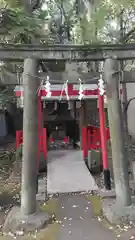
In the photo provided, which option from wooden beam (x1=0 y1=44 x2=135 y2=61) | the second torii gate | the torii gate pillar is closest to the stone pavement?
the second torii gate

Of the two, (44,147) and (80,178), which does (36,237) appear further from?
(44,147)

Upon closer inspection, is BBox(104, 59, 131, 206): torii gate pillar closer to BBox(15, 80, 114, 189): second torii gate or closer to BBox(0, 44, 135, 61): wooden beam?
BBox(0, 44, 135, 61): wooden beam

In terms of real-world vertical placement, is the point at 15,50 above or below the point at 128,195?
A: above

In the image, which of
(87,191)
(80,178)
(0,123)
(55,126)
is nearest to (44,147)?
(80,178)

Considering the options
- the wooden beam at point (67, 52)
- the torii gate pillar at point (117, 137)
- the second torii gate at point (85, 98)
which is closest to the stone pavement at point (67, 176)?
the second torii gate at point (85, 98)

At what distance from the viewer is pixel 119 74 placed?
509 cm

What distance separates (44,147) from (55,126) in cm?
596

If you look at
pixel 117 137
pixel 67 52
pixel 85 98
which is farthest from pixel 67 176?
Answer: pixel 67 52

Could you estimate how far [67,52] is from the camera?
4777mm

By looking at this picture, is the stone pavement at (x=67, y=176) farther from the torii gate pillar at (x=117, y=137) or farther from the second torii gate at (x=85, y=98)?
the torii gate pillar at (x=117, y=137)

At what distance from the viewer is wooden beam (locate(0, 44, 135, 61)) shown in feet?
15.3

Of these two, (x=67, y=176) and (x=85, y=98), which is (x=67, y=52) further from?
(x=67, y=176)

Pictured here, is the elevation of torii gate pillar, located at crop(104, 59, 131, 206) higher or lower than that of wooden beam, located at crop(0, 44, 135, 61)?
lower

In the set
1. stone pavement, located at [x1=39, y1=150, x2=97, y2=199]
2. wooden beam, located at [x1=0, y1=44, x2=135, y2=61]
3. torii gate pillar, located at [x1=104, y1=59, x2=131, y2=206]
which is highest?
wooden beam, located at [x1=0, y1=44, x2=135, y2=61]
